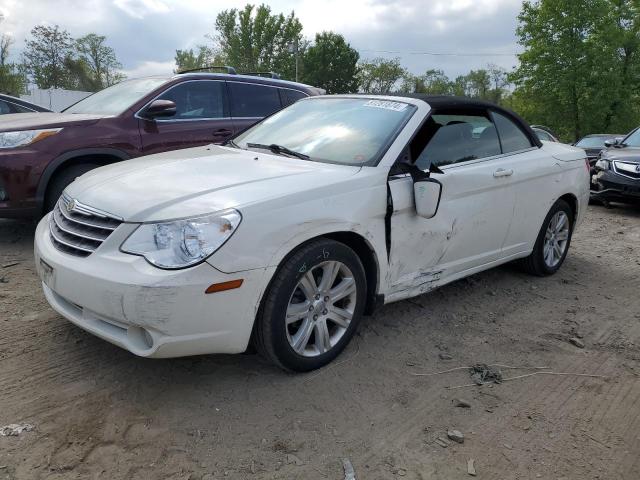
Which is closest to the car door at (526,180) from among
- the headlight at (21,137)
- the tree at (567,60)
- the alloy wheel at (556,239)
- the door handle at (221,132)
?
the alloy wheel at (556,239)

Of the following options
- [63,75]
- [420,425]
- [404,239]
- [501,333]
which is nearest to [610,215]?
[501,333]

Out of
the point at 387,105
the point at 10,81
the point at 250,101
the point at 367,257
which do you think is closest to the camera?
the point at 367,257

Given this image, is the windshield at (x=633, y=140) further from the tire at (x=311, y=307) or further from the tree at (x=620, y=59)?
the tree at (x=620, y=59)

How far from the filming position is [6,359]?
3.13m

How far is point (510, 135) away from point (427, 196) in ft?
5.51

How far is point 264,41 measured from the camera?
56.3 meters

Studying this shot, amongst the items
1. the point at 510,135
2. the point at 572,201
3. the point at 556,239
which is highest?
the point at 510,135

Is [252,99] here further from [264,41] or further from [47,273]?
[264,41]

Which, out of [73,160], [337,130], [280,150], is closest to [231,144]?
[280,150]

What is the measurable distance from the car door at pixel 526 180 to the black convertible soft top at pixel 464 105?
5 centimetres

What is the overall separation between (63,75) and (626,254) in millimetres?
45489

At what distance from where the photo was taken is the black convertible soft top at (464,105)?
3.95 metres

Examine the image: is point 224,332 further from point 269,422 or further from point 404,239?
point 404,239

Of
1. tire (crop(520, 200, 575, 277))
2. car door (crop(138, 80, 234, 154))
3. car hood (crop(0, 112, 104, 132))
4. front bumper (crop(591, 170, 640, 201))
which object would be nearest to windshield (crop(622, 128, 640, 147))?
front bumper (crop(591, 170, 640, 201))
